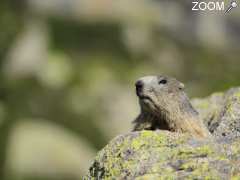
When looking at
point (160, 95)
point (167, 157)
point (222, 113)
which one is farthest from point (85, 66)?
point (167, 157)

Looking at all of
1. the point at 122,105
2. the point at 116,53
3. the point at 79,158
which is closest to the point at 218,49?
the point at 116,53

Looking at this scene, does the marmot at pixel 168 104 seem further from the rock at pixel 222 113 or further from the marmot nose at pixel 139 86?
the rock at pixel 222 113

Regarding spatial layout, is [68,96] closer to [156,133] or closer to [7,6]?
[7,6]

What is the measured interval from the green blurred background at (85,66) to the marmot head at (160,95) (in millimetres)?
13181

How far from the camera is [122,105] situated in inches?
1025

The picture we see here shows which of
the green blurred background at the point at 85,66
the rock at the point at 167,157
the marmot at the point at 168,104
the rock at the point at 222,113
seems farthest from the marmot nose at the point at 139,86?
the green blurred background at the point at 85,66

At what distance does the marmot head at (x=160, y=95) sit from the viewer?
25.9ft

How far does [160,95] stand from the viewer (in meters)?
7.94

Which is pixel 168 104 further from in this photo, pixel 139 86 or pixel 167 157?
pixel 167 157

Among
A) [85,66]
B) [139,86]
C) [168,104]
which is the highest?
[85,66]

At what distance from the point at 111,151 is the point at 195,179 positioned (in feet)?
3.38

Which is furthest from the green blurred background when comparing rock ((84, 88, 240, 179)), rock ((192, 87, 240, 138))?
rock ((84, 88, 240, 179))

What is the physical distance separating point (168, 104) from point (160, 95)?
4.7 inches

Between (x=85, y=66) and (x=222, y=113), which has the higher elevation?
(x=85, y=66)
